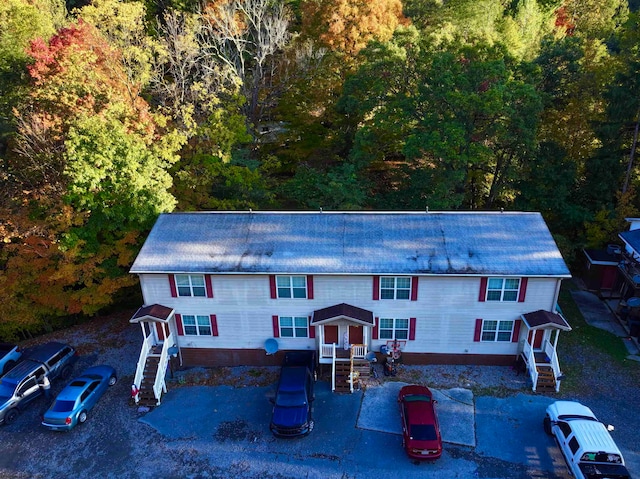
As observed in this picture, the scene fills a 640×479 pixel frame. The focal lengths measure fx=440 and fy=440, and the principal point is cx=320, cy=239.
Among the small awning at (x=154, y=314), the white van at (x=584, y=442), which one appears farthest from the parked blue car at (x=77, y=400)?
the white van at (x=584, y=442)

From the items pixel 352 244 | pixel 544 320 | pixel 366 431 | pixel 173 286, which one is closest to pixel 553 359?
pixel 544 320

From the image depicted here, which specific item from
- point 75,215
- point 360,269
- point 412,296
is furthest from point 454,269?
point 75,215

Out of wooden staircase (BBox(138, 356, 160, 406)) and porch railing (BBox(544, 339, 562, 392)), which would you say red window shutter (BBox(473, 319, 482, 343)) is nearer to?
porch railing (BBox(544, 339, 562, 392))

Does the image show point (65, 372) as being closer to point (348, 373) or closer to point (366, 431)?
point (348, 373)

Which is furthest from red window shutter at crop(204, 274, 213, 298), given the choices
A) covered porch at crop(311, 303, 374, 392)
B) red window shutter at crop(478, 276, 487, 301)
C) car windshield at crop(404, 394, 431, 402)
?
red window shutter at crop(478, 276, 487, 301)

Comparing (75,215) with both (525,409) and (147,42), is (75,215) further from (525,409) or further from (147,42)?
(525,409)

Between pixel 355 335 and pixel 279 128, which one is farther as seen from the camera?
pixel 279 128
